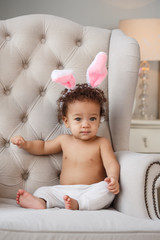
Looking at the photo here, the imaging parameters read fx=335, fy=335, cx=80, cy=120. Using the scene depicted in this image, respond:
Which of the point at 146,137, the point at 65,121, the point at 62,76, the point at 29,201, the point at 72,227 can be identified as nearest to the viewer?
the point at 72,227

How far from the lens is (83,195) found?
1152 millimetres

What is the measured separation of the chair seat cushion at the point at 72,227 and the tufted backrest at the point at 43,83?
0.42 metres

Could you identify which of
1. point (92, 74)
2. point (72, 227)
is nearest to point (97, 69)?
point (92, 74)

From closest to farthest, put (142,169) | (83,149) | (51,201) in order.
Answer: (142,169) < (51,201) < (83,149)

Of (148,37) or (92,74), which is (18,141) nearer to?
(92,74)

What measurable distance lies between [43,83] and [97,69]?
0.29 m

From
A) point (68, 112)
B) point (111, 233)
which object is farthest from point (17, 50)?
point (111, 233)

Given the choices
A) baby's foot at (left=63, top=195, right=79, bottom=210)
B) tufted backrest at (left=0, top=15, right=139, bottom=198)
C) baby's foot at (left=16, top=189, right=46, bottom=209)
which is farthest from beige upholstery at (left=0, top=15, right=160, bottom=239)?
baby's foot at (left=63, top=195, right=79, bottom=210)

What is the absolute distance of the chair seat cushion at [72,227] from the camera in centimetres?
89

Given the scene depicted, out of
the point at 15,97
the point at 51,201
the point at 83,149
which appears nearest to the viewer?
the point at 51,201

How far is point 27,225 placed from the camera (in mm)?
901

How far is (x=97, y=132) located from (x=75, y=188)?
312 millimetres

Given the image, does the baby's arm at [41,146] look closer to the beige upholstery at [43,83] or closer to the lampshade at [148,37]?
the beige upholstery at [43,83]

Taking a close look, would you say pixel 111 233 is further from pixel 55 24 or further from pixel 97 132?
pixel 55 24
